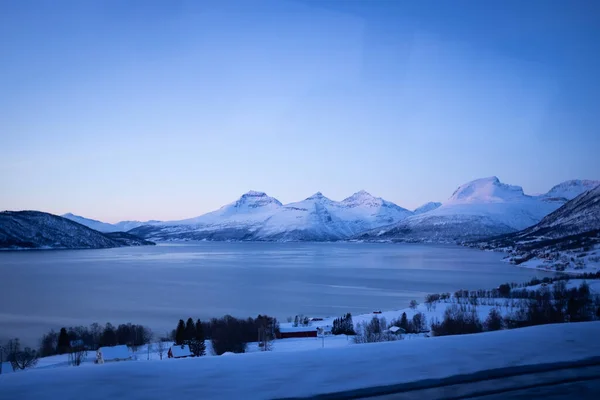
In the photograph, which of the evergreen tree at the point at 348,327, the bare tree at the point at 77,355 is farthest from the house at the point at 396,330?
the bare tree at the point at 77,355

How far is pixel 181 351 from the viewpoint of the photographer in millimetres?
14836

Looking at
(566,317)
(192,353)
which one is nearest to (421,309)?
(566,317)

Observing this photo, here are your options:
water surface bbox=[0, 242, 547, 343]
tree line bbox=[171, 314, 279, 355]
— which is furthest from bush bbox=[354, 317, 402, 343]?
Result: water surface bbox=[0, 242, 547, 343]

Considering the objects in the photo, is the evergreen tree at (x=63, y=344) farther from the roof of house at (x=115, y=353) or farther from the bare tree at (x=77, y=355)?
the roof of house at (x=115, y=353)

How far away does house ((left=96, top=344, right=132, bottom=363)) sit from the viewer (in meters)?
15.0

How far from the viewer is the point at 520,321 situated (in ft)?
62.5

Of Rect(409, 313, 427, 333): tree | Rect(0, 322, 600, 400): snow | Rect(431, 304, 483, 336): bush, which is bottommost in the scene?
Rect(409, 313, 427, 333): tree

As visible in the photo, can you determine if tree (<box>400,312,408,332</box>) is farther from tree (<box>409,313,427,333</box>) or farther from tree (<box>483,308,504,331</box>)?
tree (<box>483,308,504,331</box>)

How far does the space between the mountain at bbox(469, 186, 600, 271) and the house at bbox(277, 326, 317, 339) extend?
45.1 m

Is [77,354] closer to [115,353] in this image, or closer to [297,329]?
[115,353]

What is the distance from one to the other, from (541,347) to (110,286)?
41.5 m

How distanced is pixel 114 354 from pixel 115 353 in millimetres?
53

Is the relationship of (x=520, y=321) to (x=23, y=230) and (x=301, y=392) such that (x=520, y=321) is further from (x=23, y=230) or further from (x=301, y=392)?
(x=23, y=230)

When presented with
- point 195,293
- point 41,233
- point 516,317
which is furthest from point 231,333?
point 41,233
